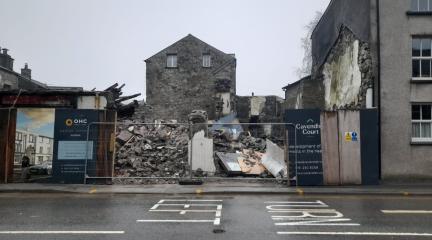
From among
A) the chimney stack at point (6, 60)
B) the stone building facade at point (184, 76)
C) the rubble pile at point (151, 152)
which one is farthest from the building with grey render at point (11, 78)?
the stone building facade at point (184, 76)

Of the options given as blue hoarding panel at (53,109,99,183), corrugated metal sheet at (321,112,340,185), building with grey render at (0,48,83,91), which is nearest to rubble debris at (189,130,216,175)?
blue hoarding panel at (53,109,99,183)

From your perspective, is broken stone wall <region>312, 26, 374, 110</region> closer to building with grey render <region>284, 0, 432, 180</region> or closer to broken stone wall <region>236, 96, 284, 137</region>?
building with grey render <region>284, 0, 432, 180</region>

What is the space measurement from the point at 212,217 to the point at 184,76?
1663 inches

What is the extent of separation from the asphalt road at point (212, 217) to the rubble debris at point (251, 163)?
445 centimetres

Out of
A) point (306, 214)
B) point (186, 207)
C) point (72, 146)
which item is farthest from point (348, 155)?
point (72, 146)

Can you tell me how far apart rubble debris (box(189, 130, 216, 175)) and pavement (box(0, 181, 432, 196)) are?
1.46 meters

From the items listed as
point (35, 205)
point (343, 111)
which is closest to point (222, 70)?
point (343, 111)

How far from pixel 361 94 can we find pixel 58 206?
42.6 feet

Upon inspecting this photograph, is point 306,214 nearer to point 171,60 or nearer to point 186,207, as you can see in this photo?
point 186,207

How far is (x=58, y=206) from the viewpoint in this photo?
11.1m

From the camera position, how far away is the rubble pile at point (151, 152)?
1831cm

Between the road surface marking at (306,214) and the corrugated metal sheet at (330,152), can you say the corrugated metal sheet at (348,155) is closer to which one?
the corrugated metal sheet at (330,152)

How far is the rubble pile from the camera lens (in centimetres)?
1831

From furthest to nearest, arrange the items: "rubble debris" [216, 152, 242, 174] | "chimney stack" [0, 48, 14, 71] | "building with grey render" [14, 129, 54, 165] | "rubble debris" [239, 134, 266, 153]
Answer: "chimney stack" [0, 48, 14, 71]
"rubble debris" [239, 134, 266, 153]
"rubble debris" [216, 152, 242, 174]
"building with grey render" [14, 129, 54, 165]
